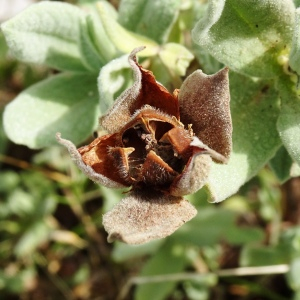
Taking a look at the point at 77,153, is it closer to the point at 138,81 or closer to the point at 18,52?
the point at 138,81

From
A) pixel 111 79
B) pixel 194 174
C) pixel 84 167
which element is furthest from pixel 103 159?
pixel 111 79

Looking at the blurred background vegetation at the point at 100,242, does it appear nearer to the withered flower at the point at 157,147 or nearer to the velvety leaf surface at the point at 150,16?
the velvety leaf surface at the point at 150,16

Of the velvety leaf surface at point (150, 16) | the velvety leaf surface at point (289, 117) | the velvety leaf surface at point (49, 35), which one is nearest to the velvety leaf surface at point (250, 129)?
the velvety leaf surface at point (289, 117)

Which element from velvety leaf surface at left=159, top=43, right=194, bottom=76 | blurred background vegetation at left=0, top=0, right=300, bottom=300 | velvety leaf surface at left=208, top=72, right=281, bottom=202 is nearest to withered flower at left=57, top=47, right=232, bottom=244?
velvety leaf surface at left=208, top=72, right=281, bottom=202

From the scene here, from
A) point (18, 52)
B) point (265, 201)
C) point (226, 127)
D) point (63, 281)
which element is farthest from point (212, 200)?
point (63, 281)

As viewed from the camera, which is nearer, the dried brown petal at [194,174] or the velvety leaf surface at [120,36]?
the dried brown petal at [194,174]
